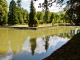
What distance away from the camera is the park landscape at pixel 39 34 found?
881 centimetres

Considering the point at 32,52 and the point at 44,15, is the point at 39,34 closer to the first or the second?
the point at 32,52

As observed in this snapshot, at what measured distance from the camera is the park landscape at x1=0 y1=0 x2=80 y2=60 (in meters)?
8.81

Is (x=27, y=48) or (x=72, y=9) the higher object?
(x=72, y=9)

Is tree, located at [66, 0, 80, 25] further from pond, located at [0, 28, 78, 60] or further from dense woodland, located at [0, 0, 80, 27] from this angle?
pond, located at [0, 28, 78, 60]

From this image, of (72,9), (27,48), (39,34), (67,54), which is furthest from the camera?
(39,34)

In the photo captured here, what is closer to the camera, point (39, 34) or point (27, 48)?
point (27, 48)

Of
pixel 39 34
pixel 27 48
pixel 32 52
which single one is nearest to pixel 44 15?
pixel 32 52

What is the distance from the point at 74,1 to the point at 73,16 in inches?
39.5

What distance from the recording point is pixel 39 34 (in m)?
26.7

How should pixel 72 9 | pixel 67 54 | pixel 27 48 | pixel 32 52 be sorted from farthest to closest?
pixel 27 48 < pixel 32 52 < pixel 67 54 < pixel 72 9

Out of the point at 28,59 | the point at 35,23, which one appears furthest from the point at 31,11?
the point at 28,59

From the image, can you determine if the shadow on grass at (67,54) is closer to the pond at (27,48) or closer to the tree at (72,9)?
the pond at (27,48)

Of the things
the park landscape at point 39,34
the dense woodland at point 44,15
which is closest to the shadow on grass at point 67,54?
the park landscape at point 39,34

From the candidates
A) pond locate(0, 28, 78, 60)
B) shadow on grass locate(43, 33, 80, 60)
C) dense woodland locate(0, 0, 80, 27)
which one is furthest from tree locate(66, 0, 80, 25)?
pond locate(0, 28, 78, 60)
